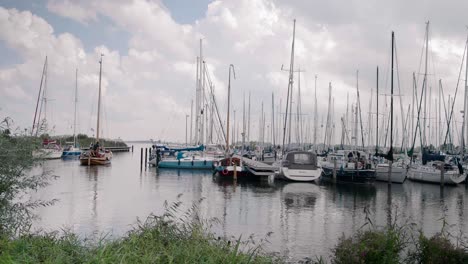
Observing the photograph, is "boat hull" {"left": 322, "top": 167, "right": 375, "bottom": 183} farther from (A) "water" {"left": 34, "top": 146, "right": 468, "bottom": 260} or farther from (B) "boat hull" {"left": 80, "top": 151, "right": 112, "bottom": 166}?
(B) "boat hull" {"left": 80, "top": 151, "right": 112, "bottom": 166}

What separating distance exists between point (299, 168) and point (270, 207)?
16.1m

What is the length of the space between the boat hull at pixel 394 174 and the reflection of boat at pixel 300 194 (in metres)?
8.29

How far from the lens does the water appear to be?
17172 millimetres

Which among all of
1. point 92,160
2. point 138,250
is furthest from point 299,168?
point 138,250

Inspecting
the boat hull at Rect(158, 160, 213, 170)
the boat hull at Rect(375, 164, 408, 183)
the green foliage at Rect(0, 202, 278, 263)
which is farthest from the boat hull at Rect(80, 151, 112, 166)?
the green foliage at Rect(0, 202, 278, 263)

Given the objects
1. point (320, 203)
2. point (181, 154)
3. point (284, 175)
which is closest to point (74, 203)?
point (320, 203)

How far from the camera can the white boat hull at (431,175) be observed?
133 feet

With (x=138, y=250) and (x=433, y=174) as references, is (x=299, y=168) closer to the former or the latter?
(x=433, y=174)

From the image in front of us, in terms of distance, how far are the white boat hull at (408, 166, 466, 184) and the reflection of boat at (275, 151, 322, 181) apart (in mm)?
11201

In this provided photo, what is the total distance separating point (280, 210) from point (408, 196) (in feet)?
44.6

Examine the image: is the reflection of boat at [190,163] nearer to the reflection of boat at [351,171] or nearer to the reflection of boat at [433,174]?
the reflection of boat at [351,171]

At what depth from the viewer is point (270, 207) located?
24.7 m

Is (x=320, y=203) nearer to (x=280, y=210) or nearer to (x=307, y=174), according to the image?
(x=280, y=210)

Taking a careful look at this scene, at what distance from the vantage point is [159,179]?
4162 cm
